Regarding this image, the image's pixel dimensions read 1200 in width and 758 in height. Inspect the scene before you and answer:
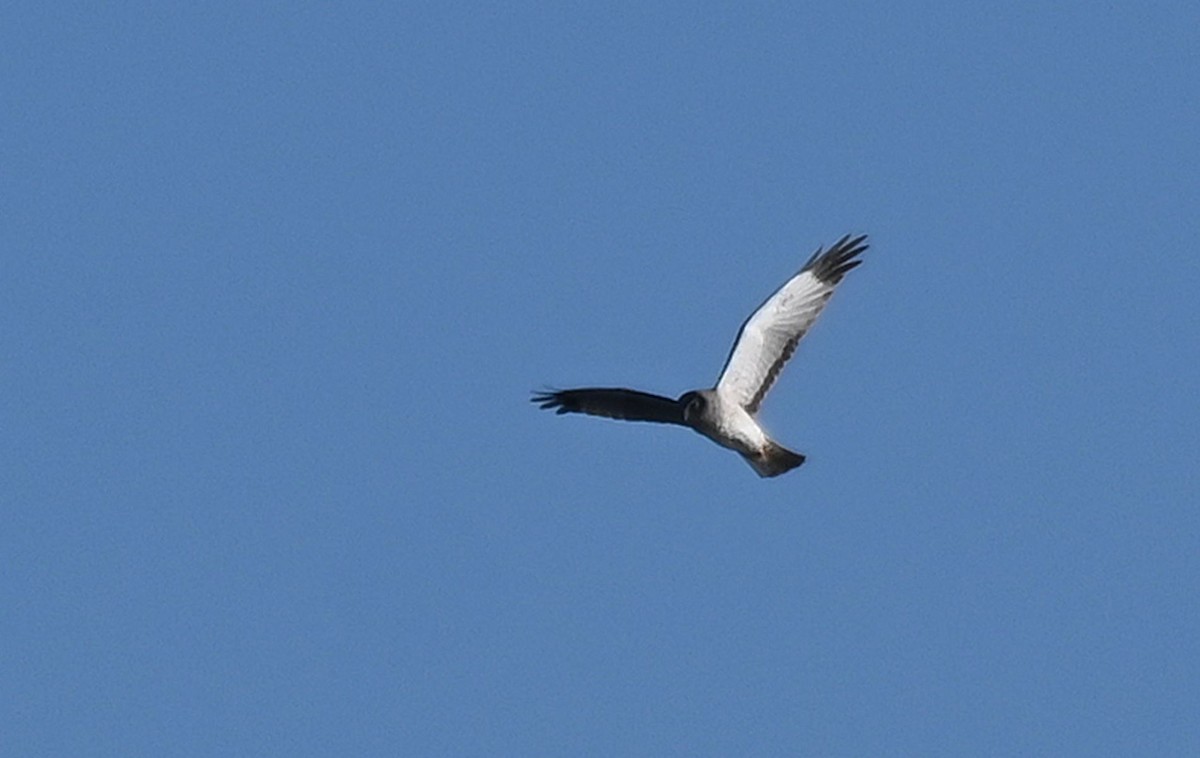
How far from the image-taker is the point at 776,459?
1909 centimetres

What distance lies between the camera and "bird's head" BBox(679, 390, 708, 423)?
19266 mm

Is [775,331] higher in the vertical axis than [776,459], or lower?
higher

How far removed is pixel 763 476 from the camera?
758 inches

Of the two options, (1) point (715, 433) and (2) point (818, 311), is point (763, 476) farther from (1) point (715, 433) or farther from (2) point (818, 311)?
(2) point (818, 311)

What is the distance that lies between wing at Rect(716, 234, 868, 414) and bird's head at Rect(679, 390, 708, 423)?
0.30 metres

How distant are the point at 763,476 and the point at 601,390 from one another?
2.36 meters

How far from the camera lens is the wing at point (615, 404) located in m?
20.1

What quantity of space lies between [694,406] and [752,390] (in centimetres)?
83

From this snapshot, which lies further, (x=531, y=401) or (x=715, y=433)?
(x=531, y=401)

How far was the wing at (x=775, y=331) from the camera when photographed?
19.7 meters

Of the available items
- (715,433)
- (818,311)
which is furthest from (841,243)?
(715,433)

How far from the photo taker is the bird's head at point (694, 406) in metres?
19.3

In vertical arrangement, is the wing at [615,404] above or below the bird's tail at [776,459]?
above

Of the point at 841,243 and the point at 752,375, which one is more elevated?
the point at 841,243
